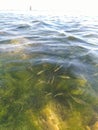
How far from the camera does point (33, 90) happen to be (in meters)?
4.40

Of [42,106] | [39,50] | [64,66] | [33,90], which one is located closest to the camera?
[42,106]

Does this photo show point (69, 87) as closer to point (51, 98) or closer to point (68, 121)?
point (51, 98)

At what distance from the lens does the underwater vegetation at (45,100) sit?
367 cm

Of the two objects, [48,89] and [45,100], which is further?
[48,89]

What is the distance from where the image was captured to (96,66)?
5707 mm

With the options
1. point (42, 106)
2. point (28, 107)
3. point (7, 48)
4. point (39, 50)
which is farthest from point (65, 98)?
point (7, 48)

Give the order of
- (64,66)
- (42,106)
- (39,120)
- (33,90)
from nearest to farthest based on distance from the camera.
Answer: (39,120) < (42,106) < (33,90) < (64,66)

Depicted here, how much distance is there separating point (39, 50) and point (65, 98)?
289 cm

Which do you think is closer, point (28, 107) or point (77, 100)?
point (28, 107)

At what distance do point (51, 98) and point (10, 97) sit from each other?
79 centimetres

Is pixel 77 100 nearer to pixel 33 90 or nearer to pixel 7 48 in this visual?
pixel 33 90

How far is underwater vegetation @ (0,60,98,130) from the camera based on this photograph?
3.67 m

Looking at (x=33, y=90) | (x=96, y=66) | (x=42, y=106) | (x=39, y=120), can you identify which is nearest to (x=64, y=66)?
(x=96, y=66)

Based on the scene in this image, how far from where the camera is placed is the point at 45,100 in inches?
163
